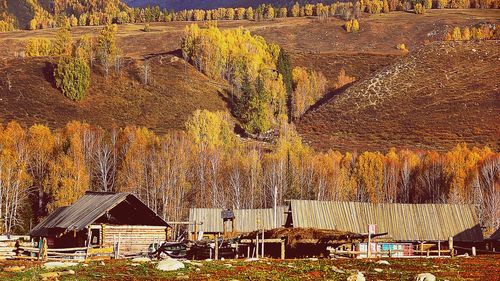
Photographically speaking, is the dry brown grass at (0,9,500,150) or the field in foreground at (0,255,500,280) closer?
the field in foreground at (0,255,500,280)

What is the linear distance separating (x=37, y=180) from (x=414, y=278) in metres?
76.2

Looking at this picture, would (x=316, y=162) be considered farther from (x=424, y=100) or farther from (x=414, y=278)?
(x=414, y=278)

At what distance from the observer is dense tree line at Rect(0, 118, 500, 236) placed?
93062 mm

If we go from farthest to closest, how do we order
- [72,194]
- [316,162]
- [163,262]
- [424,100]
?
[424,100], [316,162], [72,194], [163,262]

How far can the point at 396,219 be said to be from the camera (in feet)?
193

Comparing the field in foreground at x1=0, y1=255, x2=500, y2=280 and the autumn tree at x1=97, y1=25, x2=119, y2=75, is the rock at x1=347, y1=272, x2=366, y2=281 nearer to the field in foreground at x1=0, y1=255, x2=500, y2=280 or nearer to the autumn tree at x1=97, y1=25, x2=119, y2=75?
the field in foreground at x1=0, y1=255, x2=500, y2=280

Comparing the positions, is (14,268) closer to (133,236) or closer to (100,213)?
(100,213)

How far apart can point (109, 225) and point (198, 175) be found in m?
55.7

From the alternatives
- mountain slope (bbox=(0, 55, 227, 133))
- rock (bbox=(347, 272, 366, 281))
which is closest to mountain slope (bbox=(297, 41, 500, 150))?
mountain slope (bbox=(0, 55, 227, 133))

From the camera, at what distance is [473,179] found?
10531 centimetres

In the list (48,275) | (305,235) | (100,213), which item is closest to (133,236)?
(100,213)

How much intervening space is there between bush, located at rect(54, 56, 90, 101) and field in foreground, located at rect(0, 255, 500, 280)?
128535 mm

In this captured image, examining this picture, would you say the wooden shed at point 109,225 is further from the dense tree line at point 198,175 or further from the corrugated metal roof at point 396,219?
the dense tree line at point 198,175

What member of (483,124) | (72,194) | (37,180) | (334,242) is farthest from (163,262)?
(483,124)
